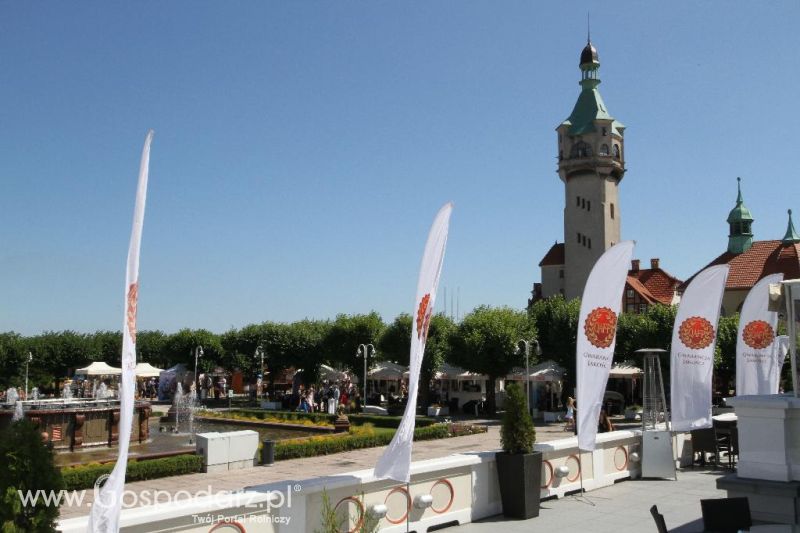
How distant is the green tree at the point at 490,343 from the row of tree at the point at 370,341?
0.05 meters

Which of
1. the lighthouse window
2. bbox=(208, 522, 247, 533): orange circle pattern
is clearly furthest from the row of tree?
bbox=(208, 522, 247, 533): orange circle pattern

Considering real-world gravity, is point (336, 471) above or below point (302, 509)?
below

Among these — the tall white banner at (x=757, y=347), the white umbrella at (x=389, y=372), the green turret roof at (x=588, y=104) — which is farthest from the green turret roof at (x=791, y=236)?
the tall white banner at (x=757, y=347)

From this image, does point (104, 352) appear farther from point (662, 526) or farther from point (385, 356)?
point (662, 526)

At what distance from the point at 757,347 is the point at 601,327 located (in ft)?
20.4

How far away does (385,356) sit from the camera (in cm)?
4597

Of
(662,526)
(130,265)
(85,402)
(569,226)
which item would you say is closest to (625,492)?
(662,526)

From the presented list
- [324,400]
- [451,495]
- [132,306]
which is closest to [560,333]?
[324,400]

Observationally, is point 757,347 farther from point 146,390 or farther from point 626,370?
point 146,390

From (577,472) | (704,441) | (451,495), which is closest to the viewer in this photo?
(451,495)

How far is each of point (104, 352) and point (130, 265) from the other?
61.0 m

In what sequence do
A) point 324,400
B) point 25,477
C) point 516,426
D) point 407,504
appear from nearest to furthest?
point 25,477 < point 407,504 < point 516,426 < point 324,400

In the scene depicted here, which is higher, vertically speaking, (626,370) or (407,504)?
(626,370)

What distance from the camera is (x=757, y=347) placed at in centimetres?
1616
